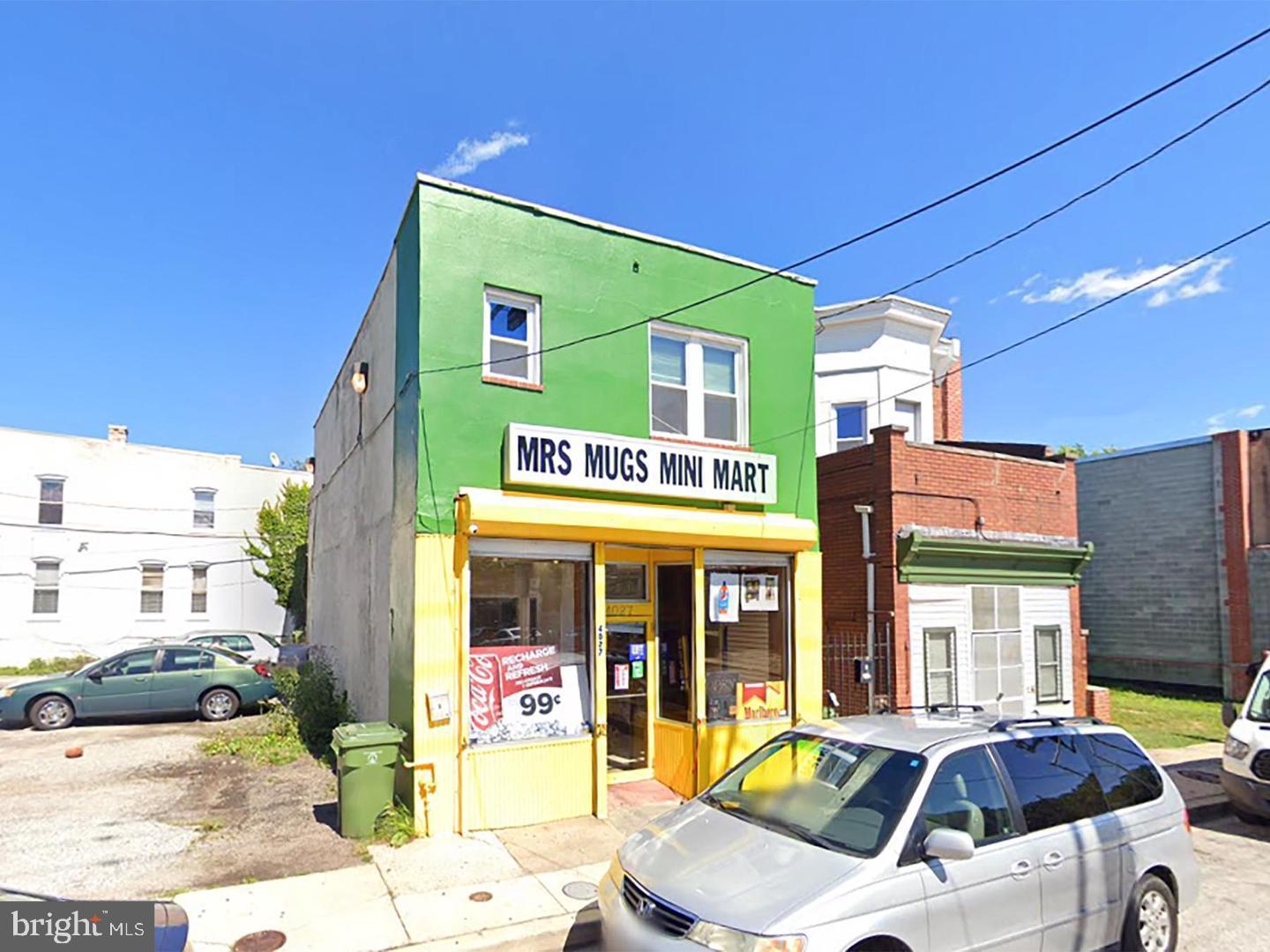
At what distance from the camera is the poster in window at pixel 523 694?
27.6 ft

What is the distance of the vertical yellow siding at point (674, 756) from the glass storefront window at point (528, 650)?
4.55 ft

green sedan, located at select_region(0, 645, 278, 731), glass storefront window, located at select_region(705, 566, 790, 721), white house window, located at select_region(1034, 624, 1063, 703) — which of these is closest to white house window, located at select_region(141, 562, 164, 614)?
green sedan, located at select_region(0, 645, 278, 731)

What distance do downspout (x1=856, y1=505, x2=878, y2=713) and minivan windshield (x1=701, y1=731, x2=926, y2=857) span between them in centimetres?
658

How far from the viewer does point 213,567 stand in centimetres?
2917

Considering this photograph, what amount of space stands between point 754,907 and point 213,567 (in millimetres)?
29936

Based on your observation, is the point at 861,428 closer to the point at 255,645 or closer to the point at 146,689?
the point at 146,689

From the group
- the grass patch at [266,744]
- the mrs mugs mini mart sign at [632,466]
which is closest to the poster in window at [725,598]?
the mrs mugs mini mart sign at [632,466]

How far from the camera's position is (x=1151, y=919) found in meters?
5.32

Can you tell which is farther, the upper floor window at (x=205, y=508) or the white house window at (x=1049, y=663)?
the upper floor window at (x=205, y=508)

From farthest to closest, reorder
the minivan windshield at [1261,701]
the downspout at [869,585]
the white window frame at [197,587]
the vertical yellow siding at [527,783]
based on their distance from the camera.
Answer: the white window frame at [197,587]
the downspout at [869,585]
the minivan windshield at [1261,701]
the vertical yellow siding at [527,783]

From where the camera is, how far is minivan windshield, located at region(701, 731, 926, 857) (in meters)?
4.61

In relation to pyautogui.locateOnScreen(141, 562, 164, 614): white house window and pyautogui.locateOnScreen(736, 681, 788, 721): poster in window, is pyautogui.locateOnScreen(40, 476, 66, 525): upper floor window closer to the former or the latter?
pyautogui.locateOnScreen(141, 562, 164, 614): white house window

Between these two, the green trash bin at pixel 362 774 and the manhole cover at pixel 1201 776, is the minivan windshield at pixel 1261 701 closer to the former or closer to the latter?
the manhole cover at pixel 1201 776

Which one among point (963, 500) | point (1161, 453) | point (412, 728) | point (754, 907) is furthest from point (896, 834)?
point (1161, 453)
